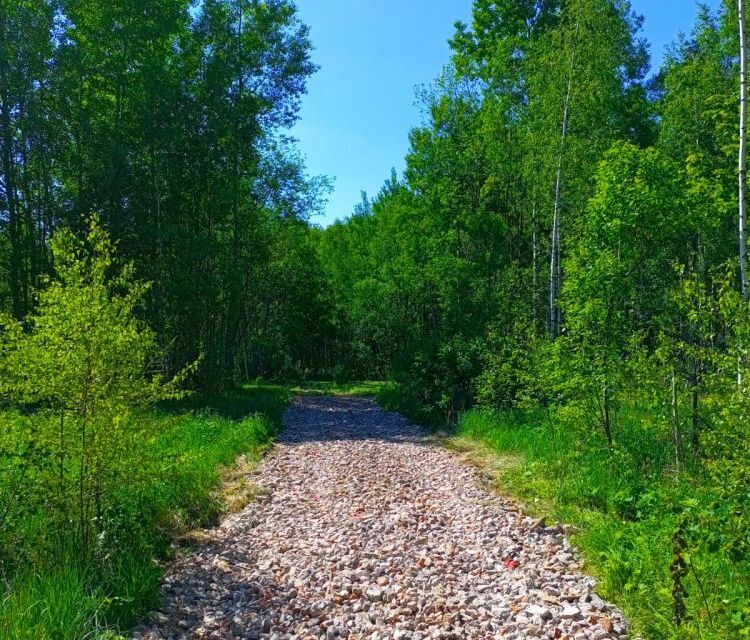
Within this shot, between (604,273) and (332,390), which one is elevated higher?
(604,273)

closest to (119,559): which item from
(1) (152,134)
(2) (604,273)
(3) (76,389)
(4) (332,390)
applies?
(3) (76,389)

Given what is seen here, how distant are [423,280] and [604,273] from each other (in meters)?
15.5

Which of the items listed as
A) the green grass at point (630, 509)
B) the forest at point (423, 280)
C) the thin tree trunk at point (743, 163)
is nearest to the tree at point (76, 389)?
the forest at point (423, 280)

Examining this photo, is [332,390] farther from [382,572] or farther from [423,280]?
[382,572]

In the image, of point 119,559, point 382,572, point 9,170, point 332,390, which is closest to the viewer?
point 119,559

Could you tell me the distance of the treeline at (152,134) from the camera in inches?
680

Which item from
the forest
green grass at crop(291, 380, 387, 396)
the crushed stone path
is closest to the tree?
the forest

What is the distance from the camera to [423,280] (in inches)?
920

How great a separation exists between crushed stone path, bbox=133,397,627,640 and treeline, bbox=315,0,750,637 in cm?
78

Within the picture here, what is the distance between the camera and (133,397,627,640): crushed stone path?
4305mm

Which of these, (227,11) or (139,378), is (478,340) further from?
(227,11)

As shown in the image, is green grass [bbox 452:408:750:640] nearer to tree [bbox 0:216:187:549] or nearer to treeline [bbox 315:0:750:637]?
treeline [bbox 315:0:750:637]

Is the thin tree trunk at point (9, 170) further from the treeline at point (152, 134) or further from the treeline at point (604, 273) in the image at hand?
the treeline at point (604, 273)

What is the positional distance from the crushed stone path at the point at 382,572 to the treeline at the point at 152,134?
391 inches
